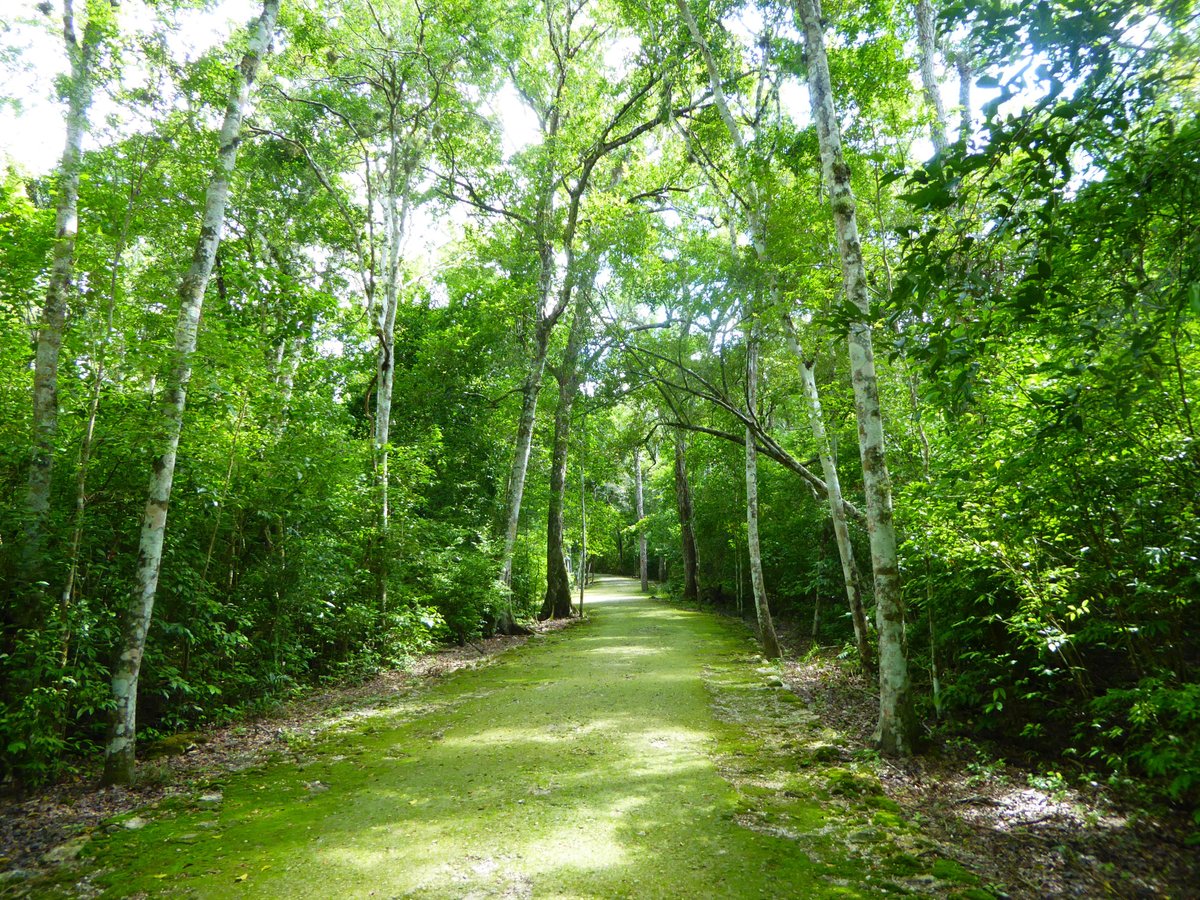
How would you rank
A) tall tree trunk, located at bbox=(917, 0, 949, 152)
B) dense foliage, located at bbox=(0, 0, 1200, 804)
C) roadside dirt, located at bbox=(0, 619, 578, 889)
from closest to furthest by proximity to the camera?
dense foliage, located at bbox=(0, 0, 1200, 804)
roadside dirt, located at bbox=(0, 619, 578, 889)
tall tree trunk, located at bbox=(917, 0, 949, 152)

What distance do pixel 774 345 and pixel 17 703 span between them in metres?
11.8

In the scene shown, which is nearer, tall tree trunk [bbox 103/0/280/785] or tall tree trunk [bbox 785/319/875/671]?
tall tree trunk [bbox 103/0/280/785]

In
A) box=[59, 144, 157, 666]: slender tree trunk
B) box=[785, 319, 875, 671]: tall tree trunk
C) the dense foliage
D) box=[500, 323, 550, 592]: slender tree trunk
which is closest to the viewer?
the dense foliage

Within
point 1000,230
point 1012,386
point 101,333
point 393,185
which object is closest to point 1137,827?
point 1012,386

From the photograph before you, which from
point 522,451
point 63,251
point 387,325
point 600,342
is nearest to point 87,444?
point 63,251

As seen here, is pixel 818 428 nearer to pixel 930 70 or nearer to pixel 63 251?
pixel 930 70

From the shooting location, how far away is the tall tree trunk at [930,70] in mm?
8999

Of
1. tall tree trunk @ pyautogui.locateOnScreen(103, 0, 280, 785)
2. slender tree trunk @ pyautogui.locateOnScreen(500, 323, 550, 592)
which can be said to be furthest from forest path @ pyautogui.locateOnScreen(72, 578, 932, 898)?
slender tree trunk @ pyautogui.locateOnScreen(500, 323, 550, 592)

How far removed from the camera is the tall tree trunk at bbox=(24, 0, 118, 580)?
16.2ft

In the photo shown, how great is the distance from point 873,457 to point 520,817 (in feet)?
13.6

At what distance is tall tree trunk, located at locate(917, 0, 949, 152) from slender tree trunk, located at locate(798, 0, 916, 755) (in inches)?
161

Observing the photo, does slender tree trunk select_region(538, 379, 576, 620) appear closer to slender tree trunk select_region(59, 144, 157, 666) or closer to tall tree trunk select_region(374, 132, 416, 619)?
tall tree trunk select_region(374, 132, 416, 619)

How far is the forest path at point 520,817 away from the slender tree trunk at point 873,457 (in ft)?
3.16

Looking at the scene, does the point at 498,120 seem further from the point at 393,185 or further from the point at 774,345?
the point at 774,345
